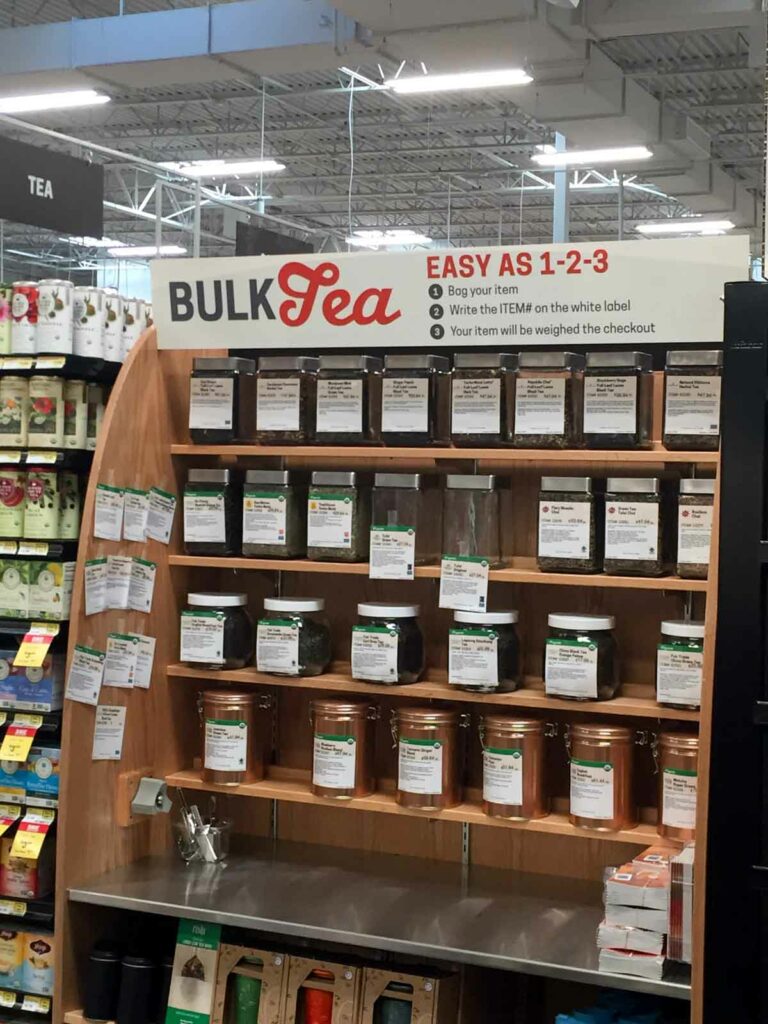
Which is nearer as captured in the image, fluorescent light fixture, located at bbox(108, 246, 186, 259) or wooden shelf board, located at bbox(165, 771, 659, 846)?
wooden shelf board, located at bbox(165, 771, 659, 846)

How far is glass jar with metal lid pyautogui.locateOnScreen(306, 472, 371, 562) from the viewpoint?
3500 millimetres

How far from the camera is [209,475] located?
370 cm

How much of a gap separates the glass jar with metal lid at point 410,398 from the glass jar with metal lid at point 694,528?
0.69 m

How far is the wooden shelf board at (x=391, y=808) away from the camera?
3.25 meters

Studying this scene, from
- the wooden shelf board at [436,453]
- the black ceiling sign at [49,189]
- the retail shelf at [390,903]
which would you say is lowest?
the retail shelf at [390,903]

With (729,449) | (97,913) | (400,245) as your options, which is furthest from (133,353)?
(400,245)

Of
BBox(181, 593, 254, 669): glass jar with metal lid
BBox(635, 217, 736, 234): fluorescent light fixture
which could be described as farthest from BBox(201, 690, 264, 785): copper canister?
BBox(635, 217, 736, 234): fluorescent light fixture

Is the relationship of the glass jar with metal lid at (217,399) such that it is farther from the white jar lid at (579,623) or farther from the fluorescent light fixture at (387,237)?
the fluorescent light fixture at (387,237)

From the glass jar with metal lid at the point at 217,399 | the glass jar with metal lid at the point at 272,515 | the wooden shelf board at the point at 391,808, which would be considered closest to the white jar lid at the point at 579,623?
the wooden shelf board at the point at 391,808

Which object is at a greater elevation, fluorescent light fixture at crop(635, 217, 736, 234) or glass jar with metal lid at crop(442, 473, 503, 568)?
fluorescent light fixture at crop(635, 217, 736, 234)

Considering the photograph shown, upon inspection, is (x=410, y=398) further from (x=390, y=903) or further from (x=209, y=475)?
(x=390, y=903)

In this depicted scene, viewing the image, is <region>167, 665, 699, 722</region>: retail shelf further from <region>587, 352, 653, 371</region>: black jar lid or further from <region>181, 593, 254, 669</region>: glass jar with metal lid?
<region>587, 352, 653, 371</region>: black jar lid

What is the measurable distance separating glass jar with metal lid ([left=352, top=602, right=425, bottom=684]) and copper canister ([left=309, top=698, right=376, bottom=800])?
118 mm

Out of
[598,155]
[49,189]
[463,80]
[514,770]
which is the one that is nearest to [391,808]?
[514,770]
